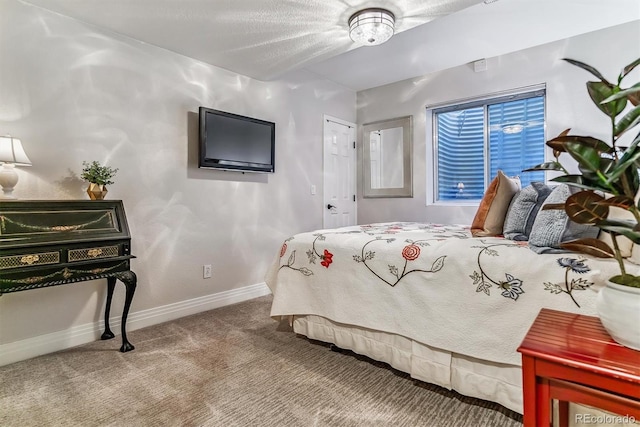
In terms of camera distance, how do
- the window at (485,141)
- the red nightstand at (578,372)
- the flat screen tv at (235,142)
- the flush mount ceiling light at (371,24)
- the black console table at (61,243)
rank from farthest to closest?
the window at (485,141)
the flat screen tv at (235,142)
the flush mount ceiling light at (371,24)
the black console table at (61,243)
the red nightstand at (578,372)

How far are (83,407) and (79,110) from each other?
6.37 ft

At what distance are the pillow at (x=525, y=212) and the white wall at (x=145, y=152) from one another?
7.93 feet

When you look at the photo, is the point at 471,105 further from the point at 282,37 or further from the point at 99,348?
the point at 99,348

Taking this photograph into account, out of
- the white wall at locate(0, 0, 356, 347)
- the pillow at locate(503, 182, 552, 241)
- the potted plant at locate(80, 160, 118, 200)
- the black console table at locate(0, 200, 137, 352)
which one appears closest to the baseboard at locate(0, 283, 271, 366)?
the white wall at locate(0, 0, 356, 347)

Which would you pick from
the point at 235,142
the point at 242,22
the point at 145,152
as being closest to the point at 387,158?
the point at 235,142

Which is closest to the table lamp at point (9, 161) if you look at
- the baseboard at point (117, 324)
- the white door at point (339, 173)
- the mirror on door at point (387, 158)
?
the baseboard at point (117, 324)

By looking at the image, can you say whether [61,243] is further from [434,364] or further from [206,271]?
[434,364]

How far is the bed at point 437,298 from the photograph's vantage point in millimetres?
1371

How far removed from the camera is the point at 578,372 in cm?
85

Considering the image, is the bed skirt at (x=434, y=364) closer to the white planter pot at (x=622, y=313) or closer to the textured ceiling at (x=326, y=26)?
the white planter pot at (x=622, y=313)

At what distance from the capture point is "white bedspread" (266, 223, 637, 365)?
1.35 meters

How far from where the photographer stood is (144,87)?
2.71m

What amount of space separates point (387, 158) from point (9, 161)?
3809 millimetres

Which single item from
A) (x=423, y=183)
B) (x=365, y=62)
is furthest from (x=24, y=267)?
(x=423, y=183)
